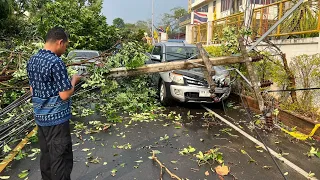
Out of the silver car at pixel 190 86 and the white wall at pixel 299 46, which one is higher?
the white wall at pixel 299 46

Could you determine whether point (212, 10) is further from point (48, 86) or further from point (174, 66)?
point (48, 86)

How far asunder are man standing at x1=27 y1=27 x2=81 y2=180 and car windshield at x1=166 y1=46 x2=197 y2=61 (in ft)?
19.5

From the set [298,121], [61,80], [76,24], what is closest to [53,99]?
[61,80]

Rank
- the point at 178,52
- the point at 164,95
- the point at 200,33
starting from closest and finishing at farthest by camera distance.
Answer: the point at 164,95 → the point at 178,52 → the point at 200,33

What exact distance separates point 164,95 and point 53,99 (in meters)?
5.54

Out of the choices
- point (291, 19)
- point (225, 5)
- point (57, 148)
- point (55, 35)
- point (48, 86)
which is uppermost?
point (225, 5)

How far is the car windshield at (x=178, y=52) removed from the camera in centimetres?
894

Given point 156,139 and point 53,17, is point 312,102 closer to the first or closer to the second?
point 156,139

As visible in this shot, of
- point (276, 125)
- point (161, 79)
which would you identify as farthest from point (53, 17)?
point (276, 125)

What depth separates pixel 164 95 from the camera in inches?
331

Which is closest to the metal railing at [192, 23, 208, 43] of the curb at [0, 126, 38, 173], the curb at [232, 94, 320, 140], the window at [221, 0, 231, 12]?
the window at [221, 0, 231, 12]

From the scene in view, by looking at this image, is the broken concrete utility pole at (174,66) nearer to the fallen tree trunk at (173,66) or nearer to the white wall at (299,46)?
the fallen tree trunk at (173,66)

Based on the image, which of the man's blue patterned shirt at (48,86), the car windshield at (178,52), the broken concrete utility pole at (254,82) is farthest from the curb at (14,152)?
the car windshield at (178,52)

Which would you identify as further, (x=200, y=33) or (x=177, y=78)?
(x=200, y=33)
